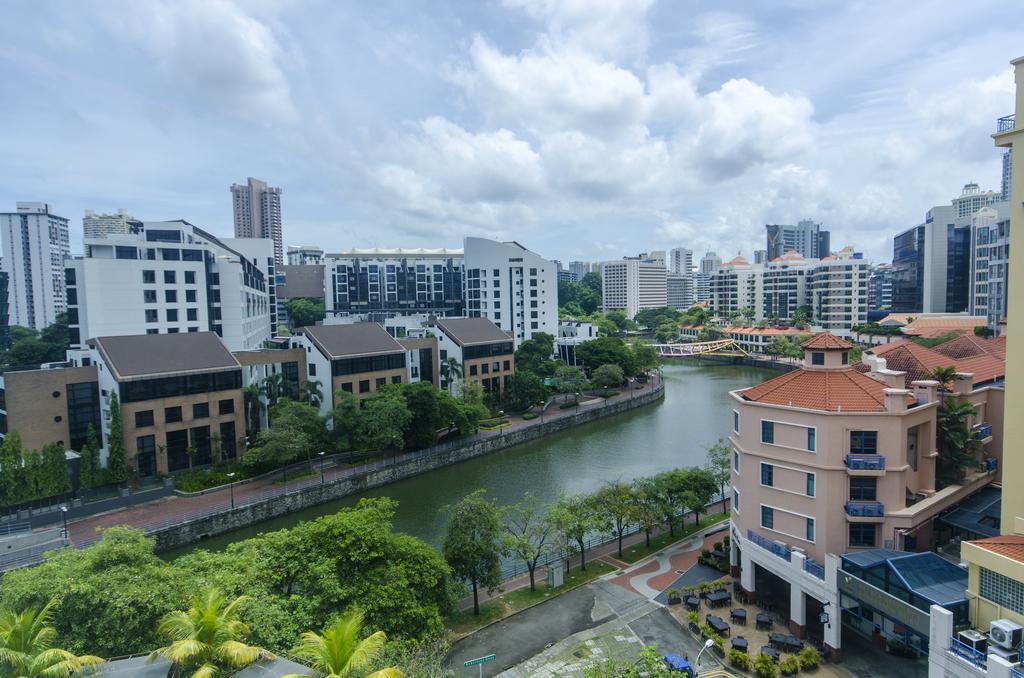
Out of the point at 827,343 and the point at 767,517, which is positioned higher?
the point at 827,343

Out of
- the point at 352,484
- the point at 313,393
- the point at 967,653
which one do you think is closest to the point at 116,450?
the point at 313,393

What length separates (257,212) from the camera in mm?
160000

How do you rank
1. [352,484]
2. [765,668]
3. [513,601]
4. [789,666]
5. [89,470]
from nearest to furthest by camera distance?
[765,668] < [789,666] < [513,601] < [89,470] < [352,484]

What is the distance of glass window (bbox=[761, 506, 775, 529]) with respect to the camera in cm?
1714

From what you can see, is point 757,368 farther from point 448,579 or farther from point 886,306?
point 448,579

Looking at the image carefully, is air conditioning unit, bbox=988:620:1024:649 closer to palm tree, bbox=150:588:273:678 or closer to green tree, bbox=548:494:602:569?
green tree, bbox=548:494:602:569

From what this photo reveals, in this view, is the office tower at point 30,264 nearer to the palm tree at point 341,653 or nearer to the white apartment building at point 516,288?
the white apartment building at point 516,288

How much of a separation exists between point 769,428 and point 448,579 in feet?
34.7

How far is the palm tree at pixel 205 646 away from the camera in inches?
328

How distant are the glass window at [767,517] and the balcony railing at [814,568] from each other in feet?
5.52

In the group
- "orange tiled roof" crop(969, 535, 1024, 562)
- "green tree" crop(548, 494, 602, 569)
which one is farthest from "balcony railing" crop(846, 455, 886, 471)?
"green tree" crop(548, 494, 602, 569)

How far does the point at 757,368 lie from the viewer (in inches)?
3034

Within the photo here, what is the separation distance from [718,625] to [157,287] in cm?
4051

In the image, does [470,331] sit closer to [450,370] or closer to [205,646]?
[450,370]
